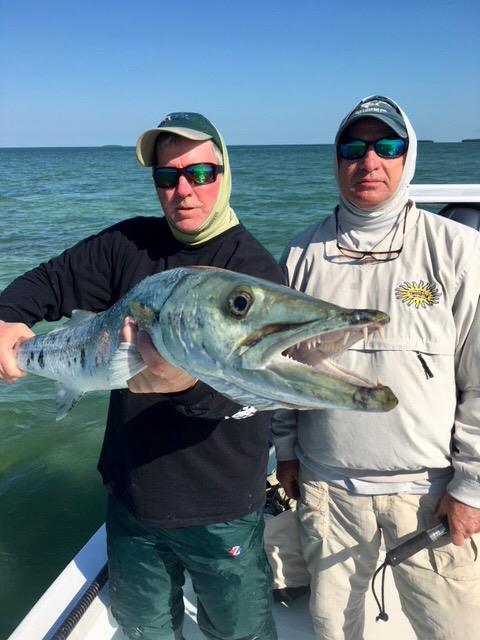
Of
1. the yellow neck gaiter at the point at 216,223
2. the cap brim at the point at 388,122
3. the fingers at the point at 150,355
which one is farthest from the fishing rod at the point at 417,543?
the cap brim at the point at 388,122

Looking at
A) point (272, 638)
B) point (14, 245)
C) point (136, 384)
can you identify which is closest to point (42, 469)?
point (272, 638)

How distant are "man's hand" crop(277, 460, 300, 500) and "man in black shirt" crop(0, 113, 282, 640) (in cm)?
47

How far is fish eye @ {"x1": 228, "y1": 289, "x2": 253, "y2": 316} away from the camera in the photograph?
1.78m

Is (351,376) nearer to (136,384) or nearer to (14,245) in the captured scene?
(136,384)

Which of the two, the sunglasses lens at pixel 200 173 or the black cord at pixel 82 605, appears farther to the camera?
the black cord at pixel 82 605

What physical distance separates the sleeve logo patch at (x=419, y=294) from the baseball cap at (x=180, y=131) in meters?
1.17

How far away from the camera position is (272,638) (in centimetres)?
293

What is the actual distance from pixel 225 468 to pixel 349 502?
0.76 meters

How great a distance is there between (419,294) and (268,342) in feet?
4.11

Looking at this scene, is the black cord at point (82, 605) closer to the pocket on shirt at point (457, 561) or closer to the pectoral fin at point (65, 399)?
the pectoral fin at point (65, 399)

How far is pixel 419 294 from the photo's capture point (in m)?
2.62

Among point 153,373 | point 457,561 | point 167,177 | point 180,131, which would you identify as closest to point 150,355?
point 153,373

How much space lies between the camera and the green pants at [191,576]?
8.62ft

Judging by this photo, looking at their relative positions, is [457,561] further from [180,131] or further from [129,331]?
[180,131]
